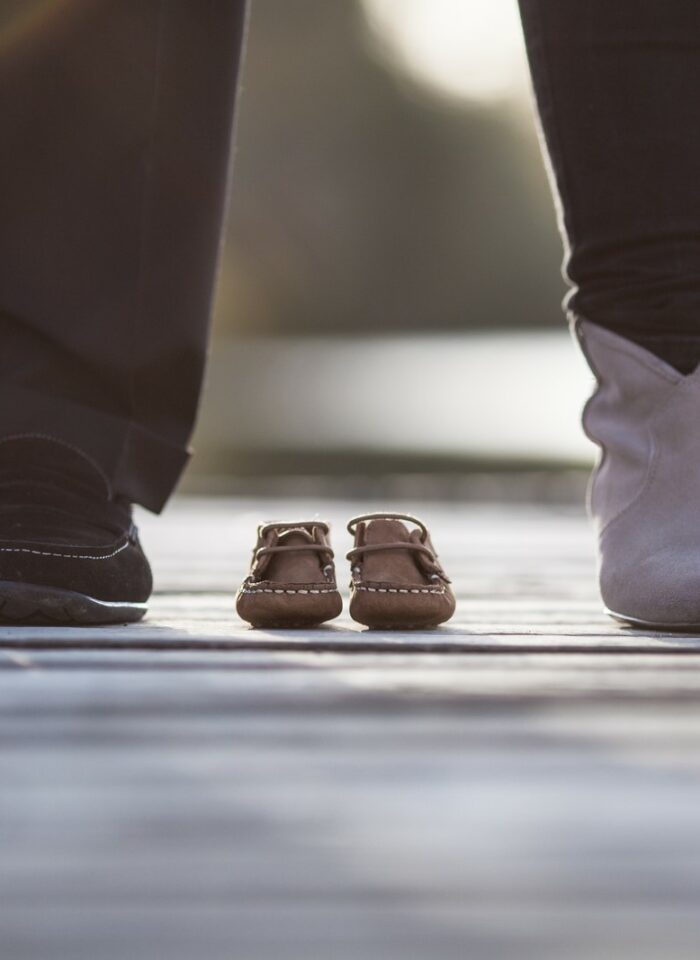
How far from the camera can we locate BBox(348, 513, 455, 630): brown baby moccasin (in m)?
1.09

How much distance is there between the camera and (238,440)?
245 inches

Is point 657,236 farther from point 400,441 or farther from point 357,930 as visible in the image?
point 400,441

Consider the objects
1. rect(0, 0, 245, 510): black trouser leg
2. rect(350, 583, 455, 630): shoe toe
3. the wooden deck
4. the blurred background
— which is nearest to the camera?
the wooden deck

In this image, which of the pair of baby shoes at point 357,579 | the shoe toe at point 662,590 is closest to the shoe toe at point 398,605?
the pair of baby shoes at point 357,579

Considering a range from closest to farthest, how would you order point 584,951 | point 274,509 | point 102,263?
1. point 584,951
2. point 102,263
3. point 274,509

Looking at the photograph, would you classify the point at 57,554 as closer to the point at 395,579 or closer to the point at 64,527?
the point at 64,527

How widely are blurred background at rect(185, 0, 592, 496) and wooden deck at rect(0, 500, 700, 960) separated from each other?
9.44 ft

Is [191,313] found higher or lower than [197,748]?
higher

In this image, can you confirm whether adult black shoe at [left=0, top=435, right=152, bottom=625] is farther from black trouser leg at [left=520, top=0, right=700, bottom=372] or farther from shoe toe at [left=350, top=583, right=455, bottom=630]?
black trouser leg at [left=520, top=0, right=700, bottom=372]

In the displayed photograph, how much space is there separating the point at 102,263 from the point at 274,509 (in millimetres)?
2124

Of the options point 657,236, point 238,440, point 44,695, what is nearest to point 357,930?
point 44,695

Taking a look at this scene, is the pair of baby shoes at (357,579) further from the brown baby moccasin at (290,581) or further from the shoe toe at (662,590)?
the shoe toe at (662,590)

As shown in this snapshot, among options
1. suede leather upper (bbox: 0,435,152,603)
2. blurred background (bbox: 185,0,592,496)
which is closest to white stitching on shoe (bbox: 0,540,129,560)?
suede leather upper (bbox: 0,435,152,603)

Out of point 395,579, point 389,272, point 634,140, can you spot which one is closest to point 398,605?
point 395,579
